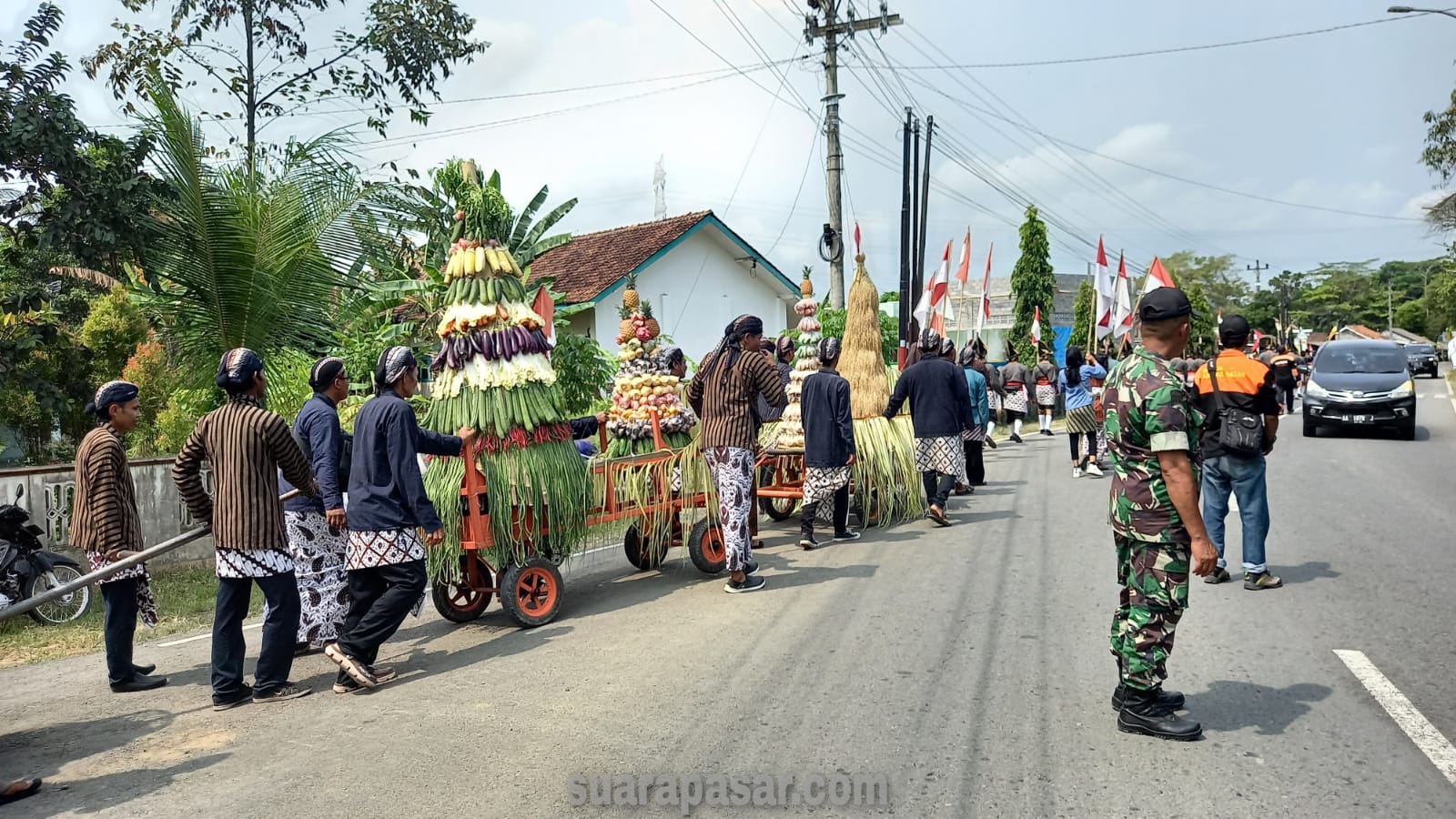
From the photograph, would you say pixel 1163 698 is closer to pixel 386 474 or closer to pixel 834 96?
pixel 386 474

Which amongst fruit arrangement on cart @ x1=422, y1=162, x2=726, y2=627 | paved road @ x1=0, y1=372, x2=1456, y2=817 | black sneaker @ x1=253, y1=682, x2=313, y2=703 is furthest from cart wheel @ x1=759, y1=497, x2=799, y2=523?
black sneaker @ x1=253, y1=682, x2=313, y2=703

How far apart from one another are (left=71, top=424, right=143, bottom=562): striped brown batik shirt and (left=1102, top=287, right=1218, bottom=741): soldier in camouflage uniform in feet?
16.9

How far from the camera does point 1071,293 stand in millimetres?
60312

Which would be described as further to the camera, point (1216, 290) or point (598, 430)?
point (1216, 290)

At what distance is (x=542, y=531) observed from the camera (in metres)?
6.40

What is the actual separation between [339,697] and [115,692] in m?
1.40

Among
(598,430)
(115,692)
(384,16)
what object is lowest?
(115,692)

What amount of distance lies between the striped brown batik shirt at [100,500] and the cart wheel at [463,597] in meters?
1.85

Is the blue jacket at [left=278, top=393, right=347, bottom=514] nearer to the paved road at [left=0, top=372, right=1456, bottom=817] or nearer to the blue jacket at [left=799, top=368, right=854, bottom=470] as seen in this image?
the paved road at [left=0, top=372, right=1456, bottom=817]

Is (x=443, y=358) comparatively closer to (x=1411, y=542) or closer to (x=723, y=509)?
(x=723, y=509)

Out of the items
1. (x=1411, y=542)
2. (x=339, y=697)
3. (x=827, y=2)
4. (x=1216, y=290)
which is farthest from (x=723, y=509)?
(x=1216, y=290)

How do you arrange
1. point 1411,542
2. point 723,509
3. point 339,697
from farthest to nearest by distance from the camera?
point 1411,542, point 723,509, point 339,697

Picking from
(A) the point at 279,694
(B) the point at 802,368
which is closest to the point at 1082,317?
(B) the point at 802,368

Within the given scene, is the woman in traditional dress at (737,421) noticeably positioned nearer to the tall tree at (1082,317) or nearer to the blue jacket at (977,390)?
the blue jacket at (977,390)
